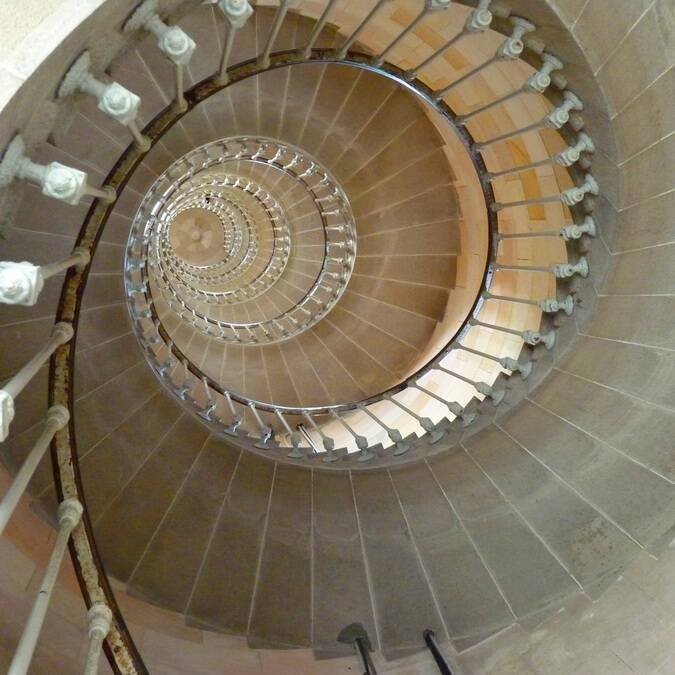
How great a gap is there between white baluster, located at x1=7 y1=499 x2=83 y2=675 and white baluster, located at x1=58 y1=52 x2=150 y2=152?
72.3 inches

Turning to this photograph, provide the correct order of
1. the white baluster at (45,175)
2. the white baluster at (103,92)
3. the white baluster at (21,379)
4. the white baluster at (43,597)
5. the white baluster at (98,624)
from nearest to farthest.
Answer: the white baluster at (21,379) < the white baluster at (43,597) < the white baluster at (45,175) < the white baluster at (103,92) < the white baluster at (98,624)

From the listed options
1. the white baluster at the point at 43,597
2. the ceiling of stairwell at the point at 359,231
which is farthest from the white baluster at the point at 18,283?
the ceiling of stairwell at the point at 359,231

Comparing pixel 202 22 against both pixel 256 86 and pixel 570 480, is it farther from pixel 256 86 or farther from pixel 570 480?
pixel 570 480

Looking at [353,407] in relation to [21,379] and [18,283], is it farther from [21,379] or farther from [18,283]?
[18,283]

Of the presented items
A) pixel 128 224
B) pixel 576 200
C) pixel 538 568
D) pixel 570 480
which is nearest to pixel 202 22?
pixel 128 224

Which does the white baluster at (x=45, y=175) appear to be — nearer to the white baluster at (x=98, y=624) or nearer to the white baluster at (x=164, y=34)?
the white baluster at (x=164, y=34)

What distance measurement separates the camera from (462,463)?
5.32 metres

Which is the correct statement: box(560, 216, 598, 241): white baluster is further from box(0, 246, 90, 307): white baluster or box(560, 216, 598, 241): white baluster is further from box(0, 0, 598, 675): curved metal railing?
box(0, 246, 90, 307): white baluster

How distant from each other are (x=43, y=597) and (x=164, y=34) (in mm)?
2433

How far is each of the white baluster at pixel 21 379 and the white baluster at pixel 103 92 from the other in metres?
1.08

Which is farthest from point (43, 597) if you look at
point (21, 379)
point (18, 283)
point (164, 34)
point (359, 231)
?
Result: point (359, 231)

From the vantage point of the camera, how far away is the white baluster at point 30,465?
2.29 metres

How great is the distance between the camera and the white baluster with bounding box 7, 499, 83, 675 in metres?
2.20

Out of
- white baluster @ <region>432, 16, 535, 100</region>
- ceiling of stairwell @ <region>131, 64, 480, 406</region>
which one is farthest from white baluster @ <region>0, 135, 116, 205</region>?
ceiling of stairwell @ <region>131, 64, 480, 406</region>
